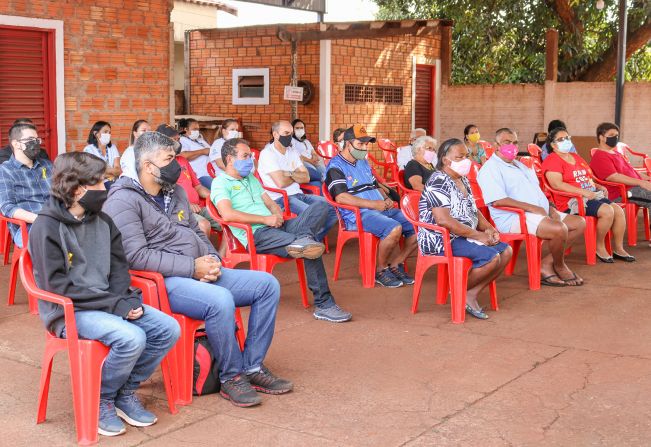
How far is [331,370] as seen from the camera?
4715 mm

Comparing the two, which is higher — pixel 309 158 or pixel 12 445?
pixel 309 158

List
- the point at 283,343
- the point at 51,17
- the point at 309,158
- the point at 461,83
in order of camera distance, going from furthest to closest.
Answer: the point at 461,83 < the point at 309,158 < the point at 51,17 < the point at 283,343

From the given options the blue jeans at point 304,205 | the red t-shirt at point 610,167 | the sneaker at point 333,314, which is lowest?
the sneaker at point 333,314

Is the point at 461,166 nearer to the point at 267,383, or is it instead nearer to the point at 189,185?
the point at 267,383

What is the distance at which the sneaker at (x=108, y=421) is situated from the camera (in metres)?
3.73

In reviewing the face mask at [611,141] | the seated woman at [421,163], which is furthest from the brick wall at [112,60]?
the face mask at [611,141]

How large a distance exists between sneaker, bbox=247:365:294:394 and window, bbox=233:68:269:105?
10274 mm

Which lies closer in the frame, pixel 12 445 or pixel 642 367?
pixel 12 445

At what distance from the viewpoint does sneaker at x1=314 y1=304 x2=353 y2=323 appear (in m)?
5.76

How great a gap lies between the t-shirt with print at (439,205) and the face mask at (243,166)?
1.25 m

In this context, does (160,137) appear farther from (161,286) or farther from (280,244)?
(280,244)

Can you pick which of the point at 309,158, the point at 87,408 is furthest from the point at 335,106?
the point at 87,408

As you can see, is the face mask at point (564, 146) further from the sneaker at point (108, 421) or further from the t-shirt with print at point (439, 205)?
the sneaker at point (108, 421)

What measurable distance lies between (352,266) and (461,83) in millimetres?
10617
